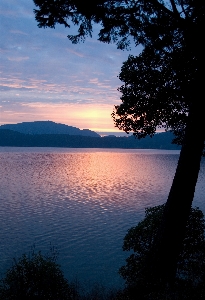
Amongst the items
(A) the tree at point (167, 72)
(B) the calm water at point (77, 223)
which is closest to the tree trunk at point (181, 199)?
(A) the tree at point (167, 72)

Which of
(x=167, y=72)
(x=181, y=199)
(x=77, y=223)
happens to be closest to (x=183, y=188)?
(x=181, y=199)

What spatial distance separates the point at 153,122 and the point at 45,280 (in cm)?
869

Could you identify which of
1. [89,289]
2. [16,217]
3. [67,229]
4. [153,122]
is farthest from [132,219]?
[153,122]

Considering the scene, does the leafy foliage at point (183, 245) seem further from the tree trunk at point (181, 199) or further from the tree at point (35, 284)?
the tree trunk at point (181, 199)

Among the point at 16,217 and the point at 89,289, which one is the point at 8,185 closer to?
the point at 16,217

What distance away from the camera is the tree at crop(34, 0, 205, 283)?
35.0 ft

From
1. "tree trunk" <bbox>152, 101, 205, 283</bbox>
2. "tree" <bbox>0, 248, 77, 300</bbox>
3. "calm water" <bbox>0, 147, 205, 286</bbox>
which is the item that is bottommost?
"calm water" <bbox>0, 147, 205, 286</bbox>

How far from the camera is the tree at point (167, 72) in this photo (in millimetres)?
10672

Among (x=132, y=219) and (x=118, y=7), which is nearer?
(x=118, y=7)

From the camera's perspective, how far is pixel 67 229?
39.2 meters

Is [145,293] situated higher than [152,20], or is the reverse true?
[152,20]

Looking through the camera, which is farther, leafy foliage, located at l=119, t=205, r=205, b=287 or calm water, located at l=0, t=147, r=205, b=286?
calm water, located at l=0, t=147, r=205, b=286

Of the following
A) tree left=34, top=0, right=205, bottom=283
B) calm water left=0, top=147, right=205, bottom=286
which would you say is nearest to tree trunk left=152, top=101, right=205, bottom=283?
tree left=34, top=0, right=205, bottom=283

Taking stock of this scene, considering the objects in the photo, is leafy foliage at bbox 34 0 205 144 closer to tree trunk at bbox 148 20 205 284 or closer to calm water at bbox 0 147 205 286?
tree trunk at bbox 148 20 205 284
